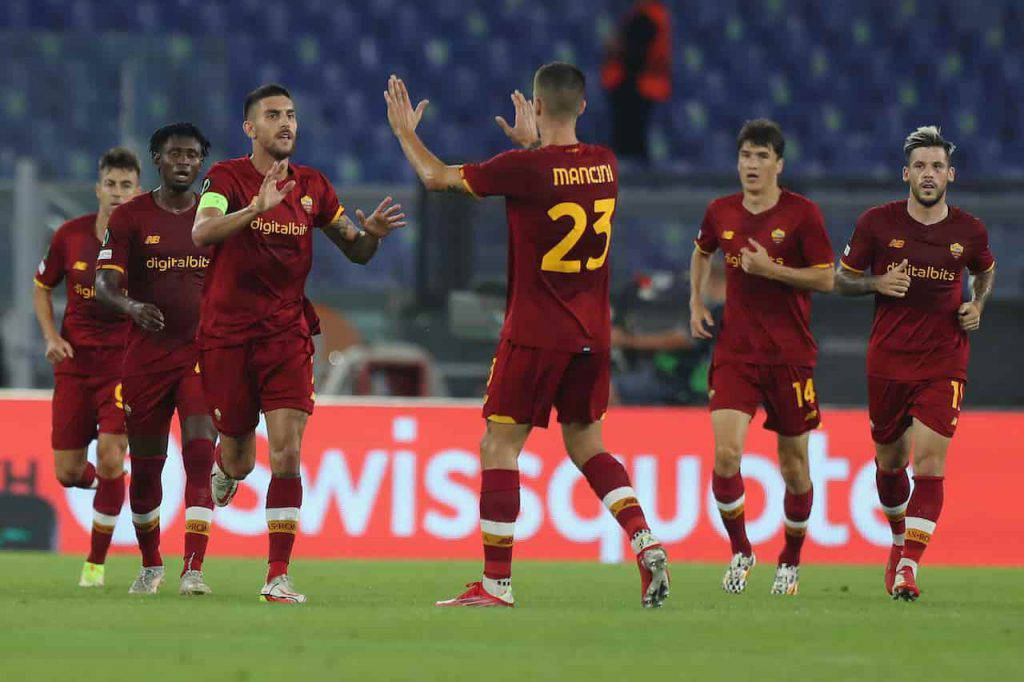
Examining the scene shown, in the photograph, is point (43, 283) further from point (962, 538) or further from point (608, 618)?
point (962, 538)

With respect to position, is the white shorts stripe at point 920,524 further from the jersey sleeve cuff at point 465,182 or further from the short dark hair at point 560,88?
the jersey sleeve cuff at point 465,182

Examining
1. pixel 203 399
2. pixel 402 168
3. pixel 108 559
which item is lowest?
pixel 108 559

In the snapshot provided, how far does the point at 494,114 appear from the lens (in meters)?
17.8

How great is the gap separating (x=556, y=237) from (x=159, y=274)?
82.0 inches

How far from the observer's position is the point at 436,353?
1273 centimetres

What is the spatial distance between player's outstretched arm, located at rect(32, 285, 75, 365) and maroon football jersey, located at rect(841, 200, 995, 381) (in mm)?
3958

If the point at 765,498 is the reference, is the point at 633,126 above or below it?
above

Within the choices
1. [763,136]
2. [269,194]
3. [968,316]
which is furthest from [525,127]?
[968,316]

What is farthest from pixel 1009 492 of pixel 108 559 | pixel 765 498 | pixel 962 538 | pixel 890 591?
pixel 108 559

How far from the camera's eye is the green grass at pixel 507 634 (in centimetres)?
513

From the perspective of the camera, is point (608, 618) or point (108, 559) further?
point (108, 559)

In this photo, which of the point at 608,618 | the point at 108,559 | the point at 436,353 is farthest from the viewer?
the point at 436,353

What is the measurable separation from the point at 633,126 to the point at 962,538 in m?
6.21

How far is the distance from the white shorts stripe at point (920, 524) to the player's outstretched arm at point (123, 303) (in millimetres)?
3429
